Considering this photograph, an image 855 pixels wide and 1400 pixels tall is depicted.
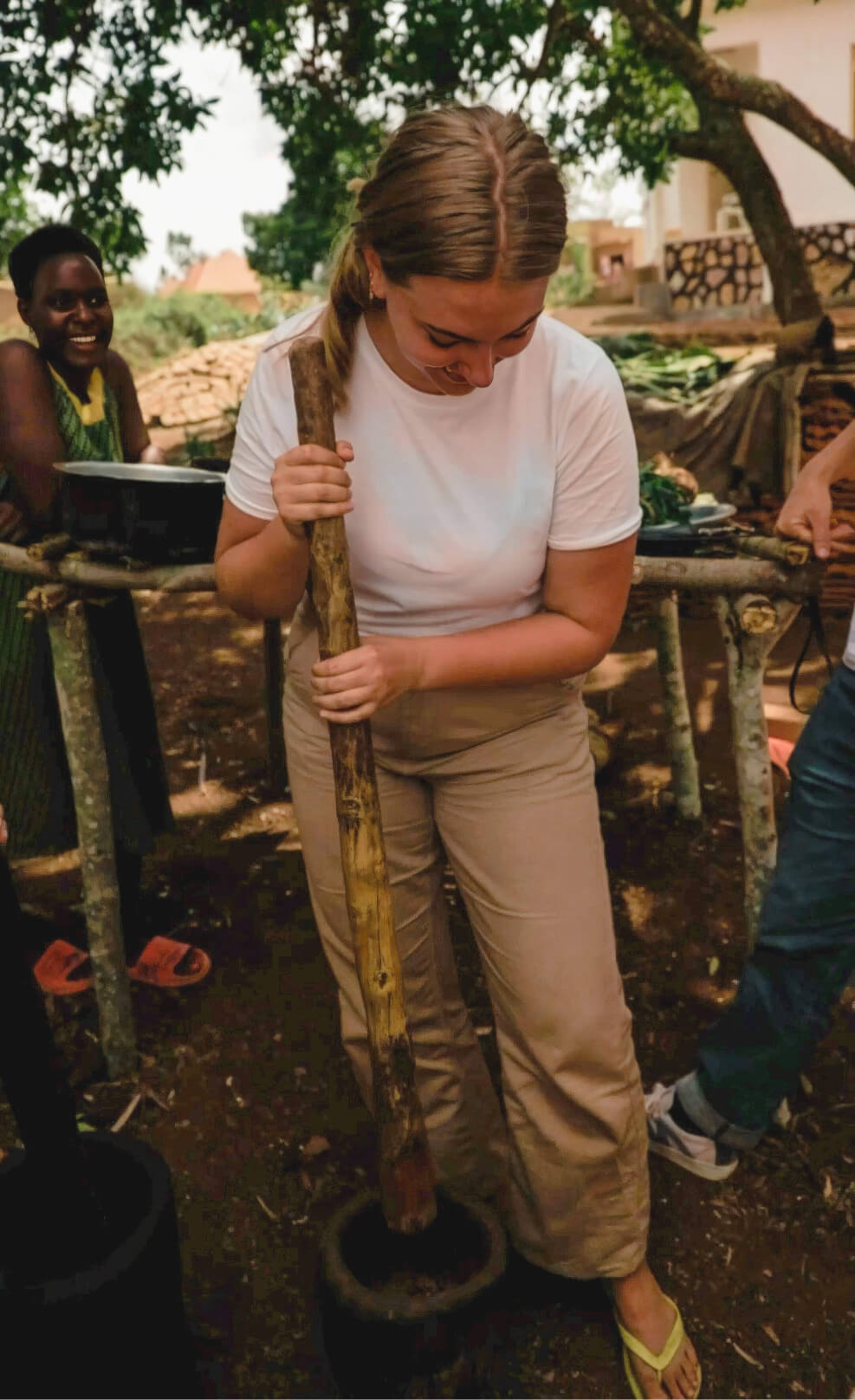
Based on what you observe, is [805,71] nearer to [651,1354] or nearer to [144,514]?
[144,514]

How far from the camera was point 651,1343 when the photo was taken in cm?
187

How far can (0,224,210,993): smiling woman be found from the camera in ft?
8.20

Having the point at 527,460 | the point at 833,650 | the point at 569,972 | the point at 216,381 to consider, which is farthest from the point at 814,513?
the point at 216,381

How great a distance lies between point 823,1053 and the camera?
8.61ft

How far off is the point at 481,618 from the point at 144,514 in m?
0.87

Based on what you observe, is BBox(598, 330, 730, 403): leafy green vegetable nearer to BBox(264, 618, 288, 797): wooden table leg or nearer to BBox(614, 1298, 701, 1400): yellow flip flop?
BBox(264, 618, 288, 797): wooden table leg

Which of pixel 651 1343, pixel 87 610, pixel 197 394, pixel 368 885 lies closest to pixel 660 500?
pixel 87 610

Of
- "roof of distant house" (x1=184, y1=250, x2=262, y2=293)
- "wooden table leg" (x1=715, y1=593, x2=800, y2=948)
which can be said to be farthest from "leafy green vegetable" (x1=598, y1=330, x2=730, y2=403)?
"roof of distant house" (x1=184, y1=250, x2=262, y2=293)

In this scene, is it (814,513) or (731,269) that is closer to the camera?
(814,513)

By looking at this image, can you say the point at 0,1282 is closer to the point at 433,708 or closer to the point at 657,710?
the point at 433,708

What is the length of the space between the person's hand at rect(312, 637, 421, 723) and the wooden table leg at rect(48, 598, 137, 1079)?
3.66ft

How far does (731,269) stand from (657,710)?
396 inches

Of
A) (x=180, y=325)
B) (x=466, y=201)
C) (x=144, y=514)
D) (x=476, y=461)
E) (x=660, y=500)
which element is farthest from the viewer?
(x=180, y=325)

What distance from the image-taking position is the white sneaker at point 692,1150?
225 cm
